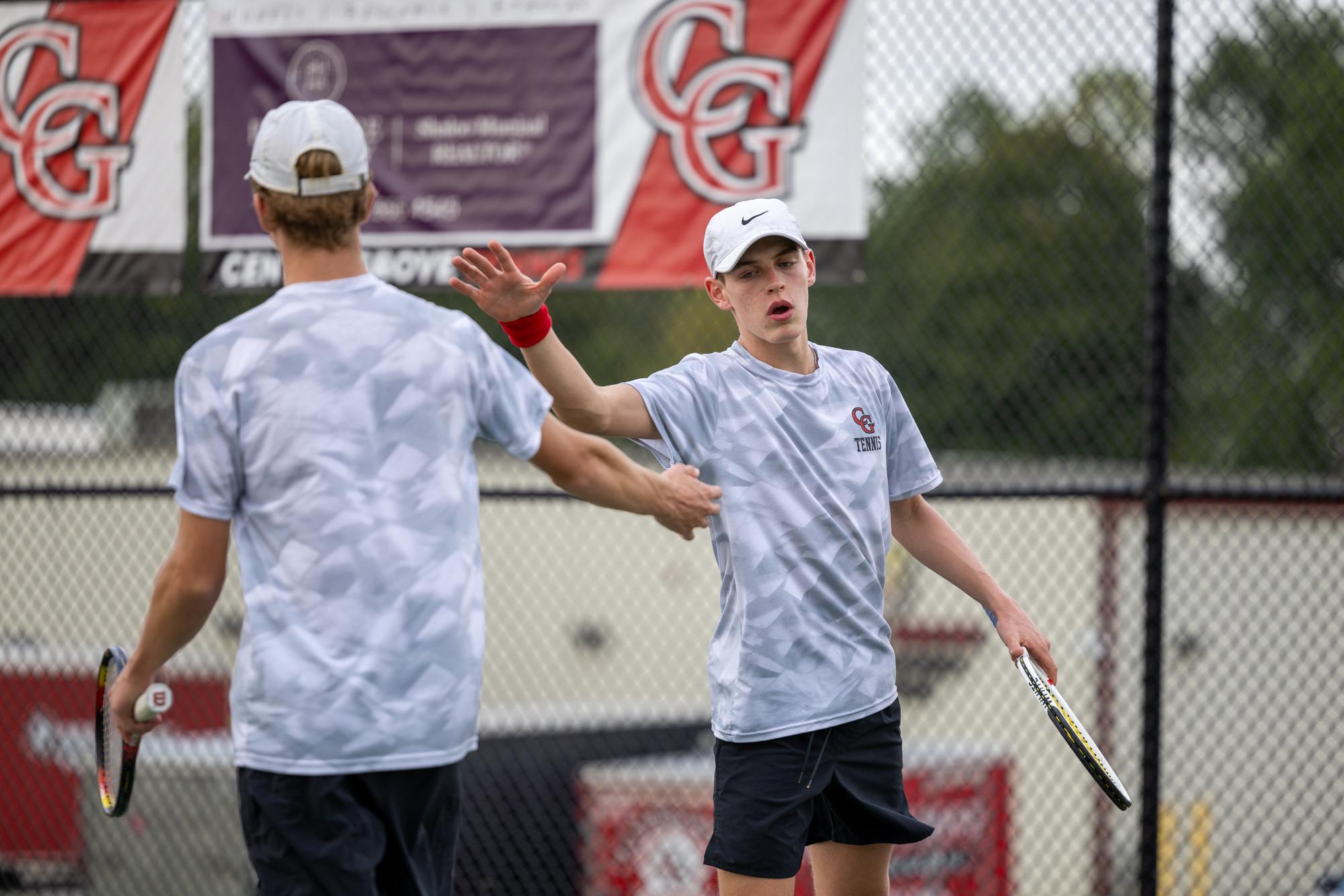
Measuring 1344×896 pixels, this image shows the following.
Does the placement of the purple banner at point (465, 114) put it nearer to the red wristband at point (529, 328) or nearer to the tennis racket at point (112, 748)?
the red wristband at point (529, 328)

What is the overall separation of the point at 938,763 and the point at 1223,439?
17.6m

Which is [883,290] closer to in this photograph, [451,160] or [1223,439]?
[1223,439]

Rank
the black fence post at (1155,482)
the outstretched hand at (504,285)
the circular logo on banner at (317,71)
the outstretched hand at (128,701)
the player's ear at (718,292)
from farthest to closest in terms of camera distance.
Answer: the circular logo on banner at (317,71) → the black fence post at (1155,482) → the player's ear at (718,292) → the outstretched hand at (504,285) → the outstretched hand at (128,701)

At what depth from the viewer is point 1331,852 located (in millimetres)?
9961

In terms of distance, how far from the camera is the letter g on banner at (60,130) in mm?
5484

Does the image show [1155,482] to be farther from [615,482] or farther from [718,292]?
[615,482]

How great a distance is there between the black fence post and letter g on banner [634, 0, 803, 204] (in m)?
1.31

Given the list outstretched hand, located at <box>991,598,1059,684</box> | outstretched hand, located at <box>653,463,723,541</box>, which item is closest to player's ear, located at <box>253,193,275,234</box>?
outstretched hand, located at <box>653,463,723,541</box>

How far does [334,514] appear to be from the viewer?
225 centimetres

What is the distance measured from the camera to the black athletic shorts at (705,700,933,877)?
9.32 feet

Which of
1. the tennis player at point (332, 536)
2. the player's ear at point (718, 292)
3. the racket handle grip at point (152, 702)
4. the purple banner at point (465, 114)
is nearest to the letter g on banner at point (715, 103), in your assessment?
the purple banner at point (465, 114)

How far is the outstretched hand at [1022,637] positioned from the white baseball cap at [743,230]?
0.97m

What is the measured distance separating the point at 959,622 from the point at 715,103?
28.3 ft

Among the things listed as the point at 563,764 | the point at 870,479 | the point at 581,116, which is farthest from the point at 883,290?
the point at 870,479
